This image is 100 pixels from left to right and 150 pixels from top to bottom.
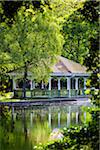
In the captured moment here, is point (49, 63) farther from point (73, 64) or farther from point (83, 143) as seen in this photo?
point (83, 143)

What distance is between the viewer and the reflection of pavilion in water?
2286 centimetres

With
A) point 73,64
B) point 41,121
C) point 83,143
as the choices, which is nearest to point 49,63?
point 73,64

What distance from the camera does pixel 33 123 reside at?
76.1 feet

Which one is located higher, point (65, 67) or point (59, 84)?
point (65, 67)

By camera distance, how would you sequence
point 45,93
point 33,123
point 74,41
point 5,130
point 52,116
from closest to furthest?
point 5,130, point 33,123, point 52,116, point 45,93, point 74,41

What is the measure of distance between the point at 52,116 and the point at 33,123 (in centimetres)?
349

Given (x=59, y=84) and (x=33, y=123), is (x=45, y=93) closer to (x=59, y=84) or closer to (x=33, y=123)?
(x=59, y=84)

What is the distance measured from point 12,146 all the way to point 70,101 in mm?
20408

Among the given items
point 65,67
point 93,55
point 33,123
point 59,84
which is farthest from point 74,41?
point 93,55

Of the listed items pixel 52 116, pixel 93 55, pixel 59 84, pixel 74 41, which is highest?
pixel 74 41

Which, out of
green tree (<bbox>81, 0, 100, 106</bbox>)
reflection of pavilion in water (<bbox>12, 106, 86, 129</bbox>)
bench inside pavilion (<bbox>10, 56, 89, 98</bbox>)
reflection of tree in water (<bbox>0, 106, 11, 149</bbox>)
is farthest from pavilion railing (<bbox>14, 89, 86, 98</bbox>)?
green tree (<bbox>81, 0, 100, 106</bbox>)

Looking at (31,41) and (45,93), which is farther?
→ (45,93)

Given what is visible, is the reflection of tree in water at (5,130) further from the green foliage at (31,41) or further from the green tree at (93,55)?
the green tree at (93,55)

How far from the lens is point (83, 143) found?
15.2ft
